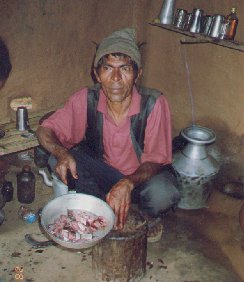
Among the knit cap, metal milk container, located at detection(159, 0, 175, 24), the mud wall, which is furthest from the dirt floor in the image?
metal milk container, located at detection(159, 0, 175, 24)

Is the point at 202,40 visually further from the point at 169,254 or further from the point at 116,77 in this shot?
the point at 169,254

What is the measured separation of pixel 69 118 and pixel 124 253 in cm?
154

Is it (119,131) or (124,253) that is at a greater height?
(119,131)

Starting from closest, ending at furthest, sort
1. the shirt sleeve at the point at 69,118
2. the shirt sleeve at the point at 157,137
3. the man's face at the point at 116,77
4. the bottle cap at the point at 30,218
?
the man's face at the point at 116,77 → the shirt sleeve at the point at 157,137 → the shirt sleeve at the point at 69,118 → the bottle cap at the point at 30,218

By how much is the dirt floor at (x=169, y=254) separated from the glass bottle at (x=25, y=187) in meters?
0.08

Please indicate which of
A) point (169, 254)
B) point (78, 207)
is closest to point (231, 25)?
point (169, 254)

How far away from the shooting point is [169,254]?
4.25 metres

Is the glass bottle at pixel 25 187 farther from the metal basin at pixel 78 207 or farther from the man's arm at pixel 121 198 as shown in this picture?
the man's arm at pixel 121 198

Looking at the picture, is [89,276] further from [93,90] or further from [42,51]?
[42,51]

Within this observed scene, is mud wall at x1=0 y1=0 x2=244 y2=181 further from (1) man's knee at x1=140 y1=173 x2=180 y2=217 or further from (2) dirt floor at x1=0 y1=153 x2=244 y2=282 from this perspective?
(1) man's knee at x1=140 y1=173 x2=180 y2=217

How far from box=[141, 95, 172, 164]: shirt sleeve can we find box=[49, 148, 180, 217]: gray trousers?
224mm

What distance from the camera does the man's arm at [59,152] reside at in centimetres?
366

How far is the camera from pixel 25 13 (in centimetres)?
515

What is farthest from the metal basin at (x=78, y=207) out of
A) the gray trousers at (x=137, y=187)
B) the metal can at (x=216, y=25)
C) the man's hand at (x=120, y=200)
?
the metal can at (x=216, y=25)
